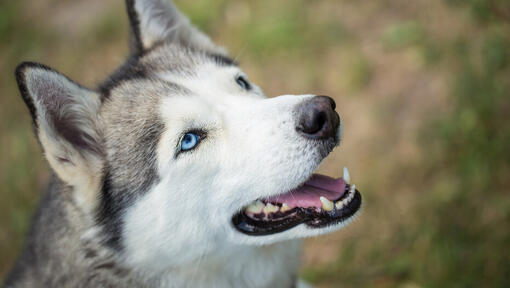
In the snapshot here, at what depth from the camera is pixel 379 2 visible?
526 cm

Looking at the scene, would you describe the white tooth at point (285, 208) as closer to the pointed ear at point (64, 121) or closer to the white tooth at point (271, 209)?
the white tooth at point (271, 209)

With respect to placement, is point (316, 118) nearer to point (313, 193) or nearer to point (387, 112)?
point (313, 193)

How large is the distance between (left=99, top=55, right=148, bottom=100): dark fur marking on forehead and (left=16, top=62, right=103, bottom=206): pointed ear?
134mm

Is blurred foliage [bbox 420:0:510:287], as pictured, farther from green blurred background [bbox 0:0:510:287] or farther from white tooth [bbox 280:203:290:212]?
white tooth [bbox 280:203:290:212]

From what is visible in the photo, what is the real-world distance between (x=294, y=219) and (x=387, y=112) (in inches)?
97.9

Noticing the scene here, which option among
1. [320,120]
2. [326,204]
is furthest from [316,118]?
[326,204]

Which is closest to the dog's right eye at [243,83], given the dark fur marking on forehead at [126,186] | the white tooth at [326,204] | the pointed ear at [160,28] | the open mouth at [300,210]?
the pointed ear at [160,28]

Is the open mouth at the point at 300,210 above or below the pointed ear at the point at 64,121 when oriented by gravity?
above

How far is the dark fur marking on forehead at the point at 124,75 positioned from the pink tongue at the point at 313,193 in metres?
1.09

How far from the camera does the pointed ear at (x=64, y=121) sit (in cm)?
217

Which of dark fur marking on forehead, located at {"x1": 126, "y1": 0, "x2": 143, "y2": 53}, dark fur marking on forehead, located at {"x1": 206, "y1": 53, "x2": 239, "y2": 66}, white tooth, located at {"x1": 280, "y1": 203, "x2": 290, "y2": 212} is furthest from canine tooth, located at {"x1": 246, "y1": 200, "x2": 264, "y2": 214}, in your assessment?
dark fur marking on forehead, located at {"x1": 126, "y1": 0, "x2": 143, "y2": 53}

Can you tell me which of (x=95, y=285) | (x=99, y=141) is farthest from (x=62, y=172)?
(x=95, y=285)

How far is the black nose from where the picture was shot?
2.29 meters

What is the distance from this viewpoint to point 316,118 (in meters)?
2.30
